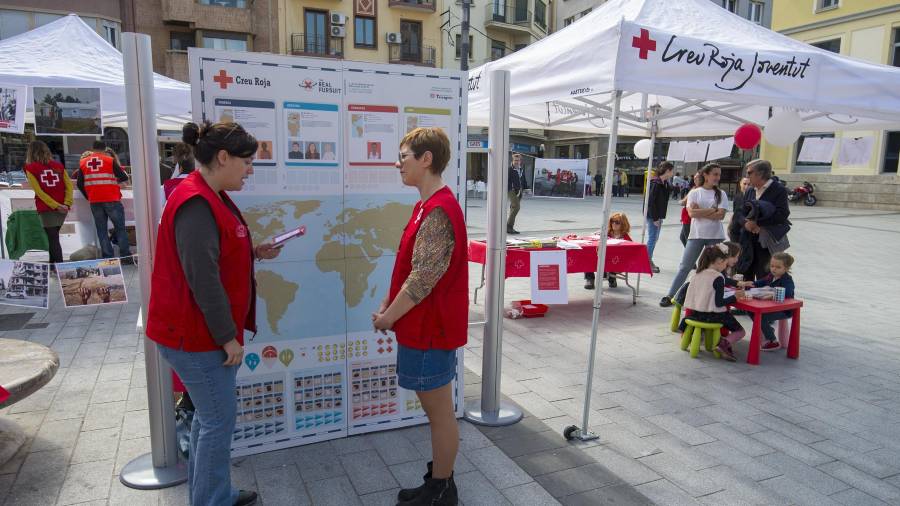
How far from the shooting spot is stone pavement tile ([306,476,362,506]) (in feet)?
8.39

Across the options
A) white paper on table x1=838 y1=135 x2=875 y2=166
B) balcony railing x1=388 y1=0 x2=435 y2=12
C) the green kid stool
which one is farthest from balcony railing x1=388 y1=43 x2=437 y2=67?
the green kid stool

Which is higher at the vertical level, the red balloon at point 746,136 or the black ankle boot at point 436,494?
the red balloon at point 746,136

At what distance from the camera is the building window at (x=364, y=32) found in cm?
2947

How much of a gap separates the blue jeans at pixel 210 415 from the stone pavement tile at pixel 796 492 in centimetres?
264

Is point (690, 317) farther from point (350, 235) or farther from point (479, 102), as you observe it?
point (350, 235)

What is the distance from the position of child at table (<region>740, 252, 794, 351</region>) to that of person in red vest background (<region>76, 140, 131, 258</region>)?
8.28 metres

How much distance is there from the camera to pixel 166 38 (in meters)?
25.6

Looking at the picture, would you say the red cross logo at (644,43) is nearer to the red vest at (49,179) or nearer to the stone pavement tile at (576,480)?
the stone pavement tile at (576,480)

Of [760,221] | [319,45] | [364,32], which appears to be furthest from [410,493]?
[364,32]

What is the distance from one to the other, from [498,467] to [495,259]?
47.3 inches

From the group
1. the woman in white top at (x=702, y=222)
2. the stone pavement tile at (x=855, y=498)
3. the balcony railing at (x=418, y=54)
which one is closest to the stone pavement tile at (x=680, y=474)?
the stone pavement tile at (x=855, y=498)

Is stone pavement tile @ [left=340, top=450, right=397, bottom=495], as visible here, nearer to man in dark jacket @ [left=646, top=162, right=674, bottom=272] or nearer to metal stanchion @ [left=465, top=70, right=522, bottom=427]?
metal stanchion @ [left=465, top=70, right=522, bottom=427]

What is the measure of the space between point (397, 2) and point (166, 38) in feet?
38.9

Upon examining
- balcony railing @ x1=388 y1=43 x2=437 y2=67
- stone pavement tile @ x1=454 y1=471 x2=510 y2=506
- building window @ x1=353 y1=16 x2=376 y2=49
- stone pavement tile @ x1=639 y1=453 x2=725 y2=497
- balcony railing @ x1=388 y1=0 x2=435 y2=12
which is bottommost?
stone pavement tile @ x1=639 y1=453 x2=725 y2=497
